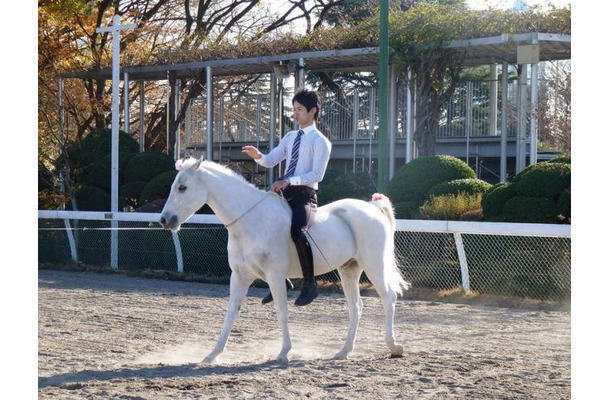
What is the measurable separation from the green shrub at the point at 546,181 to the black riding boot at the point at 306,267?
7.46 m

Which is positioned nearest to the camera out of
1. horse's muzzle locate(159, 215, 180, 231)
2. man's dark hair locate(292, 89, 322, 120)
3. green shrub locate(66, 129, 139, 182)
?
horse's muzzle locate(159, 215, 180, 231)

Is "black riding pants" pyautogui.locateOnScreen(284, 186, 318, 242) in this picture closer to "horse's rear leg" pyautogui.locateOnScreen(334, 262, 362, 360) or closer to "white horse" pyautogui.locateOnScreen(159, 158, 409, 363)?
"white horse" pyautogui.locateOnScreen(159, 158, 409, 363)

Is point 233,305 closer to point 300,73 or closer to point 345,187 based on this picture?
point 345,187

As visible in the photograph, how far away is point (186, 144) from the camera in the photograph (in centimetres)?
2877

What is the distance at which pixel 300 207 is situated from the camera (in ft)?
28.9

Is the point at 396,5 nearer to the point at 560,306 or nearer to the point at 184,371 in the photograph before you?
the point at 560,306

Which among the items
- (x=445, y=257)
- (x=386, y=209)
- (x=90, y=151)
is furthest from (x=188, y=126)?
(x=386, y=209)

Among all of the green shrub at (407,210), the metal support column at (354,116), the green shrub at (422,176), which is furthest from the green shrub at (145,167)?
the green shrub at (407,210)

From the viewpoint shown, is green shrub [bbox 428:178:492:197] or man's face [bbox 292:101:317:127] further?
green shrub [bbox 428:178:492:197]

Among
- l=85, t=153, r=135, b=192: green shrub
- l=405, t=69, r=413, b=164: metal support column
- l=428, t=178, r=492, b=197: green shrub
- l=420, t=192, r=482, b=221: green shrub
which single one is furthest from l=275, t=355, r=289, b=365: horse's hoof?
l=85, t=153, r=135, b=192: green shrub

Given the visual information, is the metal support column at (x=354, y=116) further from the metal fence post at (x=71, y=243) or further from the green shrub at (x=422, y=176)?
the metal fence post at (x=71, y=243)

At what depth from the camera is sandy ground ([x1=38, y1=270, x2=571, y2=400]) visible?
718cm
